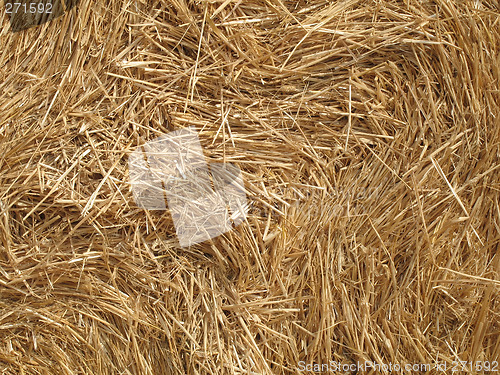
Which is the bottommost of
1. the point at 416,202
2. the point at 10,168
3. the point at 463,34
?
the point at 416,202

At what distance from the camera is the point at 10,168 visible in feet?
3.13

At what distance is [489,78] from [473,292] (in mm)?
491

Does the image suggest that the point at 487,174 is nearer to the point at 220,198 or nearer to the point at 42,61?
the point at 220,198

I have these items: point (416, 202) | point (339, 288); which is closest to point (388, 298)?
point (339, 288)

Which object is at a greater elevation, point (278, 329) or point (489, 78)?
point (489, 78)

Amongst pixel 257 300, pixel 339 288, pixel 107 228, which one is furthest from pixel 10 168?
pixel 339 288

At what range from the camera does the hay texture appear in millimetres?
934

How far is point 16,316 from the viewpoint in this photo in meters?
0.97

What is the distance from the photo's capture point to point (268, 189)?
3.11ft

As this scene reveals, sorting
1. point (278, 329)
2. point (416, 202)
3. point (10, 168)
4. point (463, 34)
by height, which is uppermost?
point (463, 34)

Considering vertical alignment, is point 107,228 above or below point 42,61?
below

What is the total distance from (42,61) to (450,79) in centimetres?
96

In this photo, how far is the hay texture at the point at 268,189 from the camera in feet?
3.06

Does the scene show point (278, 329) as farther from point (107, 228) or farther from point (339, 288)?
point (107, 228)
